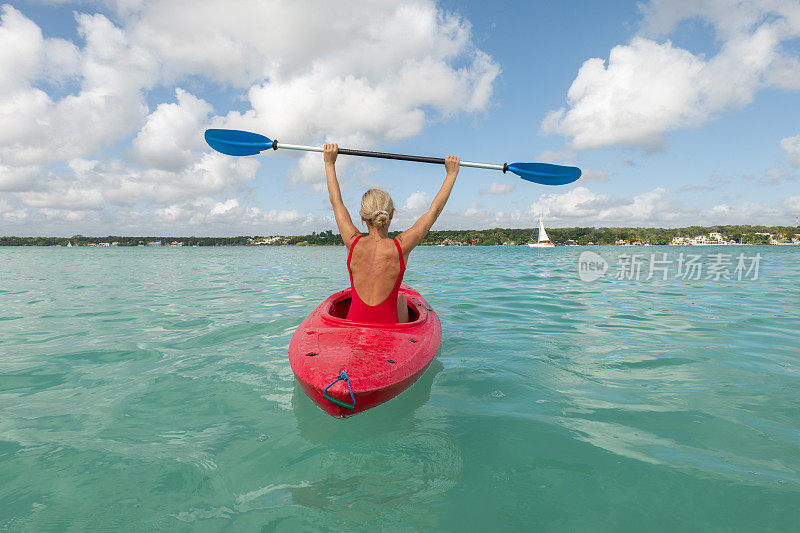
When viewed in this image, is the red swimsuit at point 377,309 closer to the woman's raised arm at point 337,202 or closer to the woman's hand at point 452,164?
the woman's raised arm at point 337,202

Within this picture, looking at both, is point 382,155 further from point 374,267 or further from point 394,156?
point 374,267

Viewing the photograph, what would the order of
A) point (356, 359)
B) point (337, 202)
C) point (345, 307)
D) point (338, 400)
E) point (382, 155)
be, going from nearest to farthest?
point (338, 400) → point (356, 359) → point (337, 202) → point (382, 155) → point (345, 307)

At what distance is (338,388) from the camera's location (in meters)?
2.83

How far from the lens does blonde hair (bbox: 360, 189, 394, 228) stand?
11.9ft

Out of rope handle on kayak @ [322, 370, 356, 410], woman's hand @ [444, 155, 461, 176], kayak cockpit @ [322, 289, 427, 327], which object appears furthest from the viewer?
kayak cockpit @ [322, 289, 427, 327]

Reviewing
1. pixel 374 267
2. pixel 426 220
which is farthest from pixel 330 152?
pixel 374 267

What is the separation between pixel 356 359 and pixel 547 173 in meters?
5.18

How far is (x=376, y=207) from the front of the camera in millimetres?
3705

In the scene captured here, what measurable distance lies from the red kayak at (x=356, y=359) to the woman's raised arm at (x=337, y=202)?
94 cm

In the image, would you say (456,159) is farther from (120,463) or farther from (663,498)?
(120,463)

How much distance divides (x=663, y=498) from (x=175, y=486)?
3.07m

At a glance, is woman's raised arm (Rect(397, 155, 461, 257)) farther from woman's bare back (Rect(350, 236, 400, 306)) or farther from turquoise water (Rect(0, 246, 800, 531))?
turquoise water (Rect(0, 246, 800, 531))

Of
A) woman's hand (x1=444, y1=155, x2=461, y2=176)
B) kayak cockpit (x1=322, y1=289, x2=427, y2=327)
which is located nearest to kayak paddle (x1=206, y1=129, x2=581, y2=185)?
woman's hand (x1=444, y1=155, x2=461, y2=176)

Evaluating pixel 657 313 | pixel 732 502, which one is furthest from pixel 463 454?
pixel 657 313
